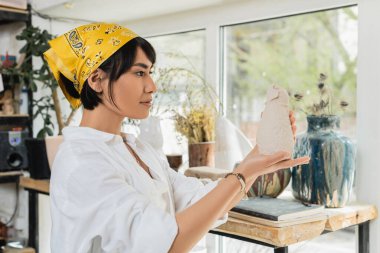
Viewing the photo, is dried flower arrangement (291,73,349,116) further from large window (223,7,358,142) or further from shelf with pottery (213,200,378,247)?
large window (223,7,358,142)

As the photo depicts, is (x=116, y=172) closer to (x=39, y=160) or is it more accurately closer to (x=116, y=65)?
(x=116, y=65)

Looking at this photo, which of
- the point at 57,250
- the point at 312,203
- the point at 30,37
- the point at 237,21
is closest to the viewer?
the point at 57,250

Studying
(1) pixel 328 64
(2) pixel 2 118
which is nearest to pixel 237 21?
(2) pixel 2 118

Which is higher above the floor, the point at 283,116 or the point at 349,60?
the point at 349,60

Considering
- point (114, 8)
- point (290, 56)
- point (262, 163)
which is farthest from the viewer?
point (290, 56)

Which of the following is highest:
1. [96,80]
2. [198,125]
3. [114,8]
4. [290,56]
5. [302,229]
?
[290,56]

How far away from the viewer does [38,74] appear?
2.50m

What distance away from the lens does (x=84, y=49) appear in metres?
1.15

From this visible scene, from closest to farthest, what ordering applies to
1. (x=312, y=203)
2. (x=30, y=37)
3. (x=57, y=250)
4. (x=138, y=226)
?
(x=138, y=226) < (x=57, y=250) < (x=312, y=203) < (x=30, y=37)

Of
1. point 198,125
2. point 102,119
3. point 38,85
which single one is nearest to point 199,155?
point 198,125

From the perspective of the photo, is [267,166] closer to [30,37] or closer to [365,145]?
[365,145]

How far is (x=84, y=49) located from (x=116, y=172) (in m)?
0.29

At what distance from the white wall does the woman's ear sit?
94 cm

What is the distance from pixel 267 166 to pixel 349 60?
3.66 metres
